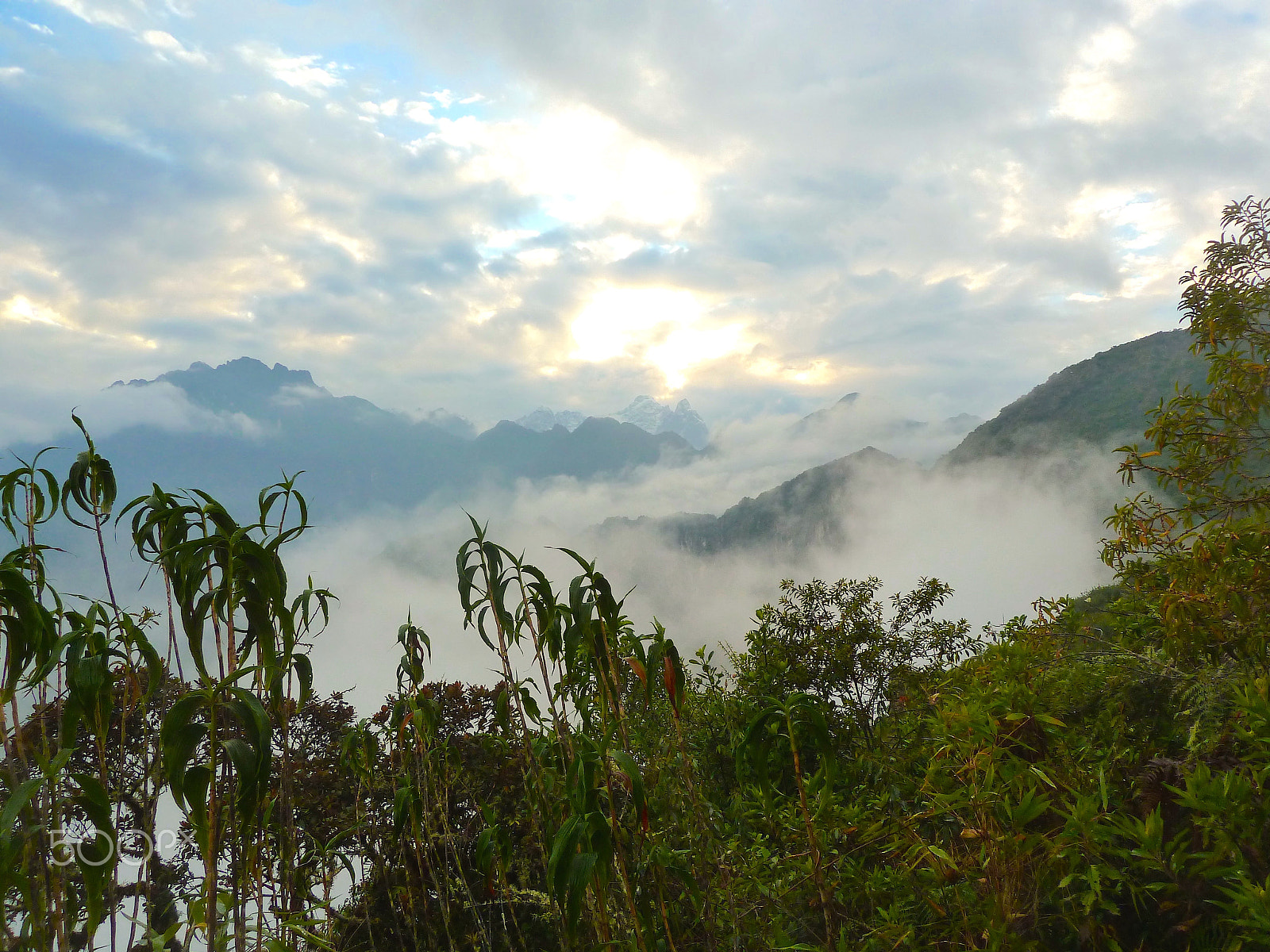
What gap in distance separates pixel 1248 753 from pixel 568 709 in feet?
6.00

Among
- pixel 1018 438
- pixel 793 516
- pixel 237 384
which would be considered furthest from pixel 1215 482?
pixel 237 384

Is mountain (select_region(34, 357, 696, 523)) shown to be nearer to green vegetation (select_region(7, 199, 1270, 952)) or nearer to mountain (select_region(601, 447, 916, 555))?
mountain (select_region(601, 447, 916, 555))

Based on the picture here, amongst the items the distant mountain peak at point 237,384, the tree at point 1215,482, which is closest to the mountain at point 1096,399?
the tree at point 1215,482

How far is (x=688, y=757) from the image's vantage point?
2.26m

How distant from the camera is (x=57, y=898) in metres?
1.40

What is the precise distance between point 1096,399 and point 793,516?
109 feet

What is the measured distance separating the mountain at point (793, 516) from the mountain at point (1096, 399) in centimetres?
2095

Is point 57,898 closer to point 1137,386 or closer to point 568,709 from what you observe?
point 568,709

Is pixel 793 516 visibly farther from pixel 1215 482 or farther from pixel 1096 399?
pixel 1215 482

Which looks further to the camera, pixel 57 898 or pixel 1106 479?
pixel 1106 479

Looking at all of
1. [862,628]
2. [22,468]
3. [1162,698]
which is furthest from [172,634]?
[862,628]

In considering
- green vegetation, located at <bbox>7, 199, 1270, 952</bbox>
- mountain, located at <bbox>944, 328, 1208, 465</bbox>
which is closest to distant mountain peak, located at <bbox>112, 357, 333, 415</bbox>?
mountain, located at <bbox>944, 328, 1208, 465</bbox>

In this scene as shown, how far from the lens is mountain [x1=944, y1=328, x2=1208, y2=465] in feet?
168

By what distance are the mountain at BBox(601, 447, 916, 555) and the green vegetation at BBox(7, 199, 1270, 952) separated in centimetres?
7529
